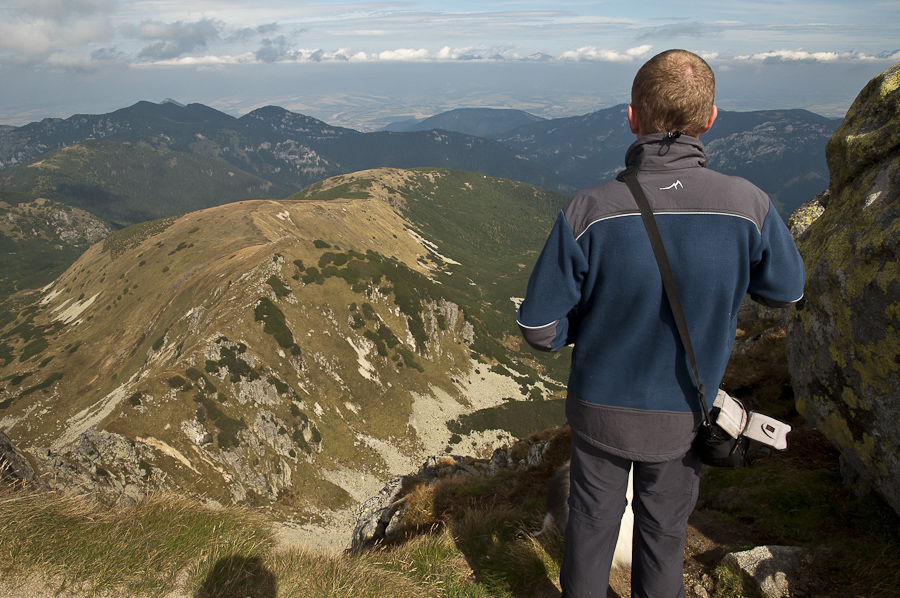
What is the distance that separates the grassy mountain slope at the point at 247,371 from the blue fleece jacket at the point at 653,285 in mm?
47275

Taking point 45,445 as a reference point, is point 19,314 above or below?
below

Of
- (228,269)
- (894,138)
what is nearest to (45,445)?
Answer: (228,269)

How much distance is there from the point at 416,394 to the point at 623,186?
101021 mm

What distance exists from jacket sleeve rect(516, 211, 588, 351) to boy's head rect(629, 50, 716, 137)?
1231mm

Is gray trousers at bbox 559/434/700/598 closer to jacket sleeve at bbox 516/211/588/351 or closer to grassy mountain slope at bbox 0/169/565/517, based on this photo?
jacket sleeve at bbox 516/211/588/351

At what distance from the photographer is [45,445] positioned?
66438mm

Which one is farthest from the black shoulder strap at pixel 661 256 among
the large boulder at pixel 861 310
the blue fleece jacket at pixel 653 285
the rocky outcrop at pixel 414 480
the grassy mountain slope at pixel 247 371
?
the grassy mountain slope at pixel 247 371

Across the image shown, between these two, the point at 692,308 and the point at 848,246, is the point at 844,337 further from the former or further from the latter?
the point at 692,308

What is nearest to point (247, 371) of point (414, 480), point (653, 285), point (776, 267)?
point (414, 480)

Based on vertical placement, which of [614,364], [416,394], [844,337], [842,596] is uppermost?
[614,364]

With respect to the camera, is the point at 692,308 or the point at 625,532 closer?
the point at 692,308

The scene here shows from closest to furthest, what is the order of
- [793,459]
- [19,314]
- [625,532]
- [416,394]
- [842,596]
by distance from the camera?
1. [842,596]
2. [625,532]
3. [793,459]
4. [416,394]
5. [19,314]

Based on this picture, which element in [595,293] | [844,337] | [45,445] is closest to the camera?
[595,293]

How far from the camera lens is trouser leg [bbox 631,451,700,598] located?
464cm
